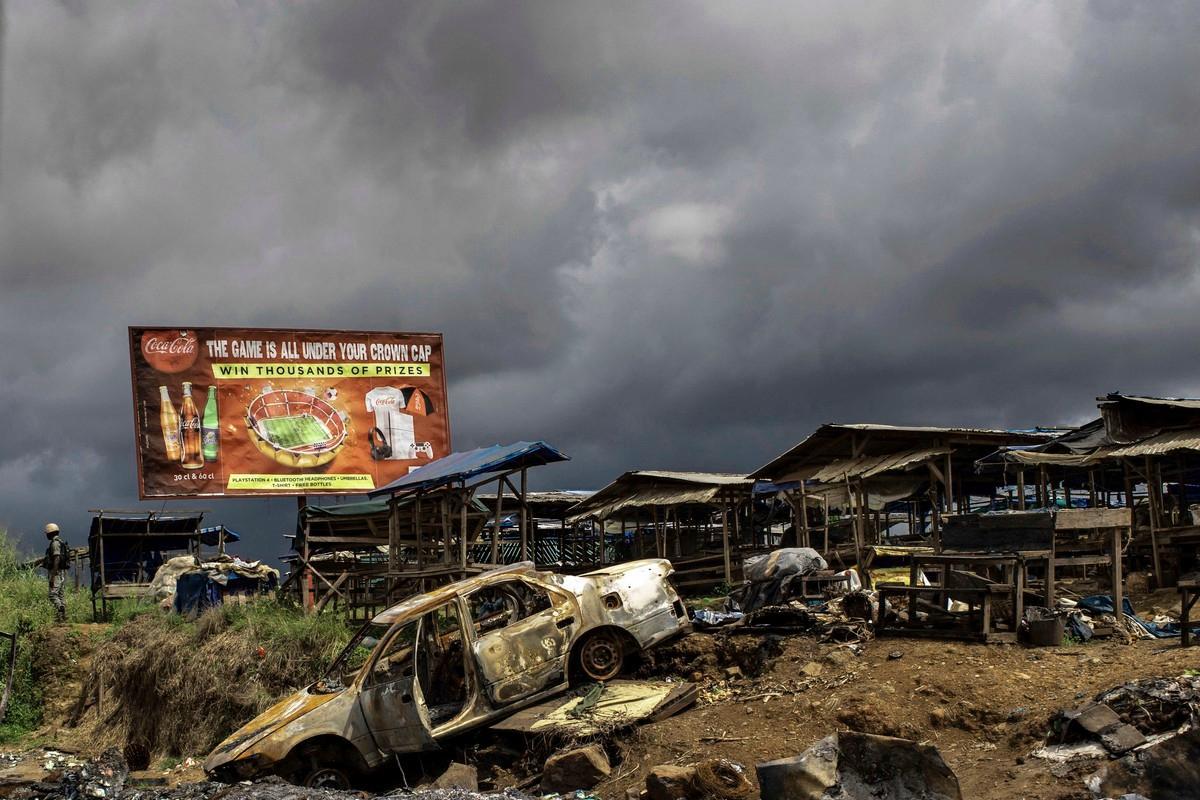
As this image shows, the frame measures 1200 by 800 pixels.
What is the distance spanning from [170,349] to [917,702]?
1976 cm

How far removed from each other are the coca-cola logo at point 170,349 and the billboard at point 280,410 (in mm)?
24

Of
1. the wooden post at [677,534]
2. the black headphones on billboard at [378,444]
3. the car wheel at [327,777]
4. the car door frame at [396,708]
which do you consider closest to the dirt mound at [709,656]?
the car door frame at [396,708]

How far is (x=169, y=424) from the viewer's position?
77.8 feet

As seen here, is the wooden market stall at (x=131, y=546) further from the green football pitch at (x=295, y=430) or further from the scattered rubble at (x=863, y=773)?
the scattered rubble at (x=863, y=773)

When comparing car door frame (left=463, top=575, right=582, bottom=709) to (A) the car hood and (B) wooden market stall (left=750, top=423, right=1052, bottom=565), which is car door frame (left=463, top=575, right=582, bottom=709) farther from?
(B) wooden market stall (left=750, top=423, right=1052, bottom=565)

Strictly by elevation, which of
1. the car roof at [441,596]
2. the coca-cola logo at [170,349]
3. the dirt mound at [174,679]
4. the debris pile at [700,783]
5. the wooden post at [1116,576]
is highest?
the coca-cola logo at [170,349]

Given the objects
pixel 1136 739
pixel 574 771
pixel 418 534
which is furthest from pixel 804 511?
pixel 1136 739

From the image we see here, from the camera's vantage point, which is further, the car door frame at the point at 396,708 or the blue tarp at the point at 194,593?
the blue tarp at the point at 194,593

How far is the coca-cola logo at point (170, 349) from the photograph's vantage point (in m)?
23.9

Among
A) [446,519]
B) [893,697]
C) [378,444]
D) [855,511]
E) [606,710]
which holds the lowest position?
[606,710]

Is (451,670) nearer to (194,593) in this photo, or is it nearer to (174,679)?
(174,679)

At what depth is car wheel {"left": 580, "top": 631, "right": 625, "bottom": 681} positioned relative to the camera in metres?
11.9

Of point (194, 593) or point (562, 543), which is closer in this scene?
point (194, 593)

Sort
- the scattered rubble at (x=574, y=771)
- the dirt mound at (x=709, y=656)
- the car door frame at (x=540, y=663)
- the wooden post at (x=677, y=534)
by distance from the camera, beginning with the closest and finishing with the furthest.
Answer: the scattered rubble at (x=574, y=771)
the car door frame at (x=540, y=663)
the dirt mound at (x=709, y=656)
the wooden post at (x=677, y=534)
